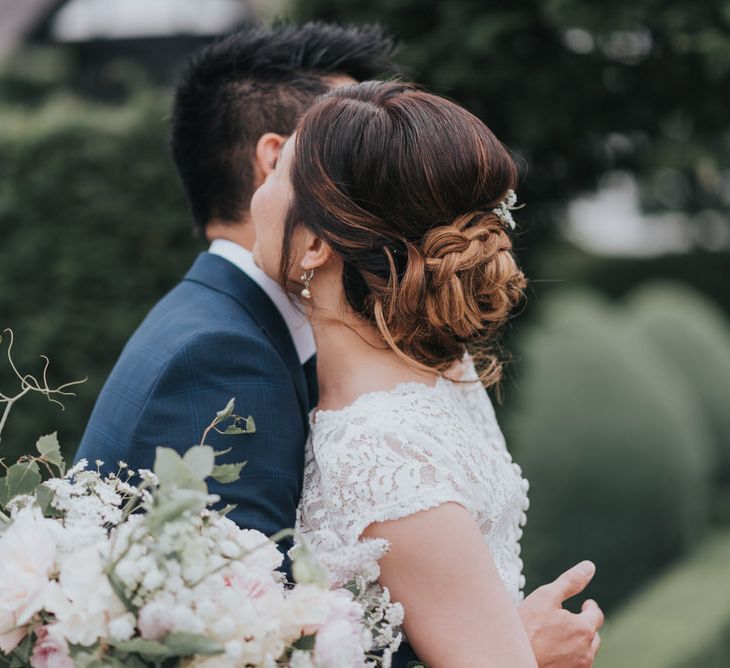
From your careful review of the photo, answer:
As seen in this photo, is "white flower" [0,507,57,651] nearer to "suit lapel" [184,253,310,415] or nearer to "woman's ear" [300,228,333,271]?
"woman's ear" [300,228,333,271]

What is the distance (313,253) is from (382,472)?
0.47 m

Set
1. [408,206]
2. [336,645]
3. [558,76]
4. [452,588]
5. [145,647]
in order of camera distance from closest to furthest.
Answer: [145,647]
[336,645]
[452,588]
[408,206]
[558,76]

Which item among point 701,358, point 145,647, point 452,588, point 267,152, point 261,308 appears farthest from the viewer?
point 701,358

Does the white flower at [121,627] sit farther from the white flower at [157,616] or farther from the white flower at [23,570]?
the white flower at [23,570]

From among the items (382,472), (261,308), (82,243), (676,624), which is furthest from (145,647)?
(676,624)

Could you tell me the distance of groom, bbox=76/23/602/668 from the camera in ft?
6.73

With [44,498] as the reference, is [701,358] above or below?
below

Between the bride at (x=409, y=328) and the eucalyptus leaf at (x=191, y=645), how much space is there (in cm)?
45

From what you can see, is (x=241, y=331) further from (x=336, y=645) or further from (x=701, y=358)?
(x=701, y=358)

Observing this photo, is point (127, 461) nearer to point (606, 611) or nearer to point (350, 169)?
point (350, 169)

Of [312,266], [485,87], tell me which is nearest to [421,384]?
[312,266]

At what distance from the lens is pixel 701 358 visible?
368 inches

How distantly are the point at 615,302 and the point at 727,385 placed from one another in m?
10.4

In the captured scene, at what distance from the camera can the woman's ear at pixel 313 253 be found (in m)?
2.04
